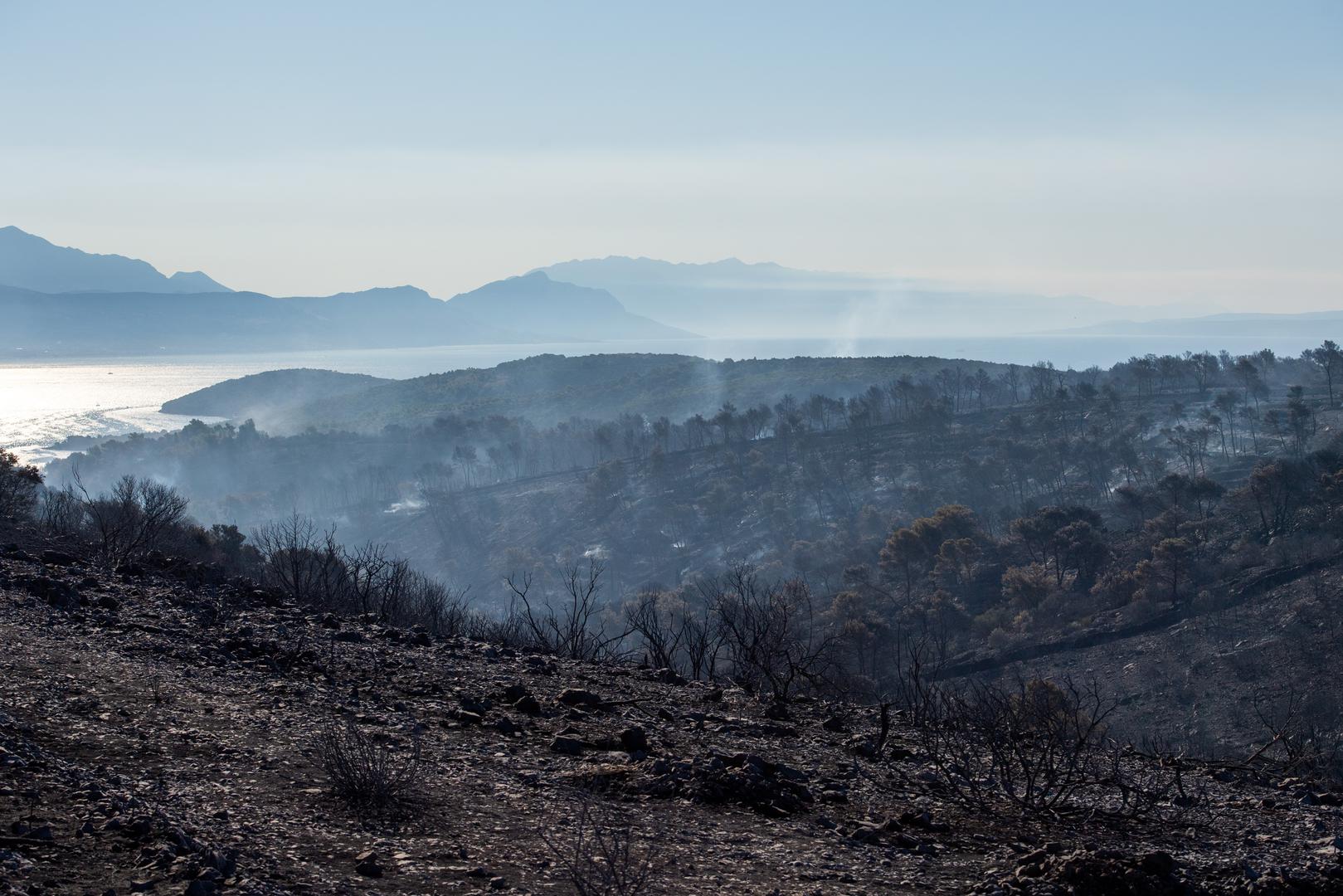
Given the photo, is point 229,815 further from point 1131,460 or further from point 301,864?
point 1131,460

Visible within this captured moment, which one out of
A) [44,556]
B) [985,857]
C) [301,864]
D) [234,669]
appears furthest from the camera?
[44,556]

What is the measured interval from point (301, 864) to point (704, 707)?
5389mm

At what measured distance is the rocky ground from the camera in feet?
17.7

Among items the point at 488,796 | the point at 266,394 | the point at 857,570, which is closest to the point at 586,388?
the point at 266,394

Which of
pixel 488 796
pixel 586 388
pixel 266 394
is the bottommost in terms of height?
pixel 488 796

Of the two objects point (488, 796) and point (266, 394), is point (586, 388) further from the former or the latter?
point (488, 796)

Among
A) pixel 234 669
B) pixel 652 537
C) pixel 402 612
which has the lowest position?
pixel 652 537

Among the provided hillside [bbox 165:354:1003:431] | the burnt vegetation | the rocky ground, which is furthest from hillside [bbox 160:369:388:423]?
the rocky ground

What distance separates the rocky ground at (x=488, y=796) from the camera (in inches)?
212

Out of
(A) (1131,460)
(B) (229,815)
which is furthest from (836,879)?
(A) (1131,460)

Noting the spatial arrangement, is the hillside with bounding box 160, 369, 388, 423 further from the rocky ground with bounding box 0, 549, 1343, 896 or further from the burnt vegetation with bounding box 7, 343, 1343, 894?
the rocky ground with bounding box 0, 549, 1343, 896

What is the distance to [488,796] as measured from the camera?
6.80 m

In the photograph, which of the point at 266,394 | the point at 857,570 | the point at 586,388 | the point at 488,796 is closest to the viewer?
the point at 488,796

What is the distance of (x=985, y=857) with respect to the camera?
6320 mm
